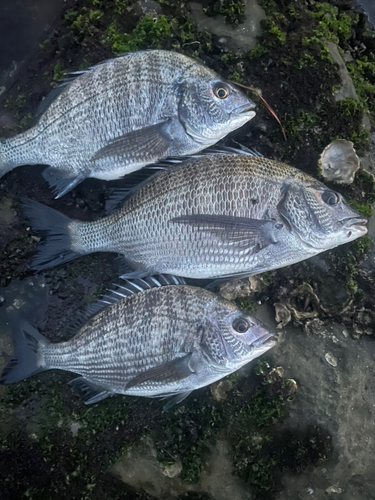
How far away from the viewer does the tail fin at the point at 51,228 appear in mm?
3078

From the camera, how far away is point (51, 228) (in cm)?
309

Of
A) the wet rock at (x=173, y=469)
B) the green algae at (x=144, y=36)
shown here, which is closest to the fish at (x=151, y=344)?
the wet rock at (x=173, y=469)

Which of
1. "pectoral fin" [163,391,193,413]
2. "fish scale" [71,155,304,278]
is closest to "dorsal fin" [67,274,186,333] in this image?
"fish scale" [71,155,304,278]

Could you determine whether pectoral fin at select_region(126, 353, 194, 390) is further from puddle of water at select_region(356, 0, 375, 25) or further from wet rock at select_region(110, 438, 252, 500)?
puddle of water at select_region(356, 0, 375, 25)

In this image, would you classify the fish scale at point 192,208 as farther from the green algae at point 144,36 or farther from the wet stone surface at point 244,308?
the green algae at point 144,36

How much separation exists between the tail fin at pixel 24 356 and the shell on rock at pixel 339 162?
2.69m

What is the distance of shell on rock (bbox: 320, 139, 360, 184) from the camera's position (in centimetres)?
319

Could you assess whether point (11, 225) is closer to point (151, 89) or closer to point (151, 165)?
point (151, 165)

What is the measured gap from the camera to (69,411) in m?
3.19

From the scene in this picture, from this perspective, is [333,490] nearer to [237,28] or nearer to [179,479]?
[179,479]

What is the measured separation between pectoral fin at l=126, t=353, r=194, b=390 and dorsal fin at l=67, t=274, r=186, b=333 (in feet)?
1.97

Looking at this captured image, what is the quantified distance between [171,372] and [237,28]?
2.94 m

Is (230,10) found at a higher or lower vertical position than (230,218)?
higher

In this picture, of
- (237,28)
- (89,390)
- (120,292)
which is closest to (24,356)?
(89,390)
